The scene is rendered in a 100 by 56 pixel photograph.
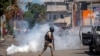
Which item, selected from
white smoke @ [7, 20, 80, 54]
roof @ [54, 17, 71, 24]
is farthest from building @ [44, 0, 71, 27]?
white smoke @ [7, 20, 80, 54]

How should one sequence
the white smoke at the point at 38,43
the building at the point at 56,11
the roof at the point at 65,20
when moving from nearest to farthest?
the white smoke at the point at 38,43 < the roof at the point at 65,20 < the building at the point at 56,11

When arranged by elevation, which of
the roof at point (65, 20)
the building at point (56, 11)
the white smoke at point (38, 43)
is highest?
the white smoke at point (38, 43)

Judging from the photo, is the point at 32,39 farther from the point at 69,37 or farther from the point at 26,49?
the point at 69,37

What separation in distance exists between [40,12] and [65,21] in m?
9.25

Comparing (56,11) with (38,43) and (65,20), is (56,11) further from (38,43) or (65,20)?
(38,43)

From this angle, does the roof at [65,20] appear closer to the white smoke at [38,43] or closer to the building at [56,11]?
the building at [56,11]

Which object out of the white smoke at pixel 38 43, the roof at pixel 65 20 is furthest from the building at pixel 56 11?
the white smoke at pixel 38 43

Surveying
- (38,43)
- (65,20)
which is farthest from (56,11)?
(38,43)

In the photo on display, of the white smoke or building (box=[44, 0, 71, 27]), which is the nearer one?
the white smoke

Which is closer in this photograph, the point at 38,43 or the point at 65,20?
the point at 38,43

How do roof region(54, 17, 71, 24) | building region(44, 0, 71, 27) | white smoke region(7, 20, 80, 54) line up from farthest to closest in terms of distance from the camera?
building region(44, 0, 71, 27)
roof region(54, 17, 71, 24)
white smoke region(7, 20, 80, 54)

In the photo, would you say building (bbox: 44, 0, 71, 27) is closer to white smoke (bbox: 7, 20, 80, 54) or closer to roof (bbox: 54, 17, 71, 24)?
roof (bbox: 54, 17, 71, 24)

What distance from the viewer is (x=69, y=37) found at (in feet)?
108

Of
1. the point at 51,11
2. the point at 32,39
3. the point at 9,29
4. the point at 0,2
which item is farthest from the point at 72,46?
the point at 51,11
